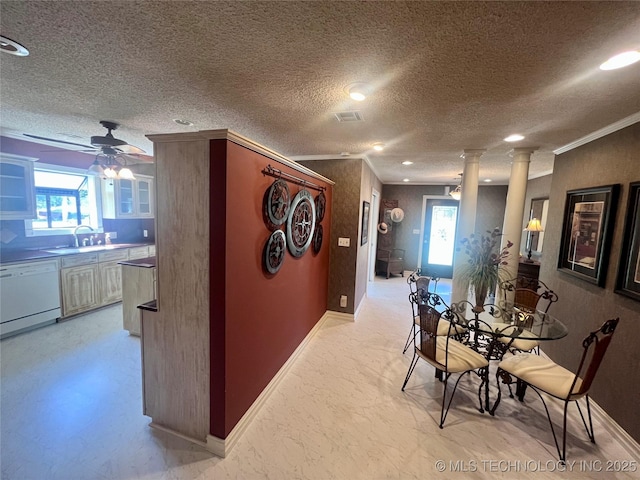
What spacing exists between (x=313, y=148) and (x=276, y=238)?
1.64m

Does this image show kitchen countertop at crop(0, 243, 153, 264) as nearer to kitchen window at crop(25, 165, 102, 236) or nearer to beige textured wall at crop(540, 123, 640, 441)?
kitchen window at crop(25, 165, 102, 236)

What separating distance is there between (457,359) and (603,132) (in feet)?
7.67

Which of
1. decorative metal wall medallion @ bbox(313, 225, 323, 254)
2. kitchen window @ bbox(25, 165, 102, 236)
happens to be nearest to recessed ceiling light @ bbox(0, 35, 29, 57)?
decorative metal wall medallion @ bbox(313, 225, 323, 254)

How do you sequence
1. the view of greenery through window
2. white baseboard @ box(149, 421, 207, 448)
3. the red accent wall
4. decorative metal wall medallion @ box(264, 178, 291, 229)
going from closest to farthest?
the red accent wall < white baseboard @ box(149, 421, 207, 448) < decorative metal wall medallion @ box(264, 178, 291, 229) < the view of greenery through window

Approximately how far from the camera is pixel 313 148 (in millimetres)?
3389

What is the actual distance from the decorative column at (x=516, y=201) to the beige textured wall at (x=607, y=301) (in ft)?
1.11

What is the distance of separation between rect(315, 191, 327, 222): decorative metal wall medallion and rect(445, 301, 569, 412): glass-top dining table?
5.72 feet

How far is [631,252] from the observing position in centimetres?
199

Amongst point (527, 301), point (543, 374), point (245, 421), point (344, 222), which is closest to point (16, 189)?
point (245, 421)

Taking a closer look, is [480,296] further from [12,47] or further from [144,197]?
[144,197]

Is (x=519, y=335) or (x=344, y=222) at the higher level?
(x=344, y=222)

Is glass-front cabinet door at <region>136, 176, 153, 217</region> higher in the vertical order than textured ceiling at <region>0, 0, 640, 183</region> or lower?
lower

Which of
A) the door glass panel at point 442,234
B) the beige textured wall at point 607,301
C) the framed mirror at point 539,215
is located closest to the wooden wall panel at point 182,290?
the beige textured wall at point 607,301

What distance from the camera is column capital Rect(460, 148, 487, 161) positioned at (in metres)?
3.08
